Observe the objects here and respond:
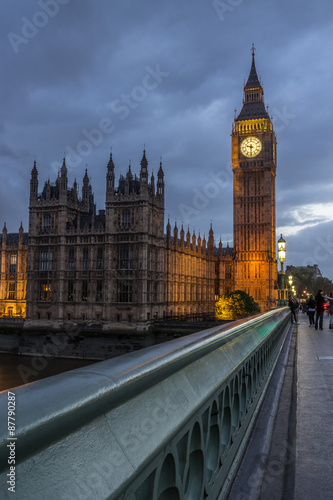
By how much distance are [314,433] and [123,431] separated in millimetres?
2444

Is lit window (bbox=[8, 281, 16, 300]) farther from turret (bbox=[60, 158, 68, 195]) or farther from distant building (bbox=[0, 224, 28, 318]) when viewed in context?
turret (bbox=[60, 158, 68, 195])

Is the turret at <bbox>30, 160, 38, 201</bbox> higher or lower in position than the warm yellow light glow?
higher

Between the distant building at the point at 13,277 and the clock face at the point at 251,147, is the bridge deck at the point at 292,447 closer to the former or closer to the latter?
the distant building at the point at 13,277

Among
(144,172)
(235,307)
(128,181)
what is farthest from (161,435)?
(235,307)

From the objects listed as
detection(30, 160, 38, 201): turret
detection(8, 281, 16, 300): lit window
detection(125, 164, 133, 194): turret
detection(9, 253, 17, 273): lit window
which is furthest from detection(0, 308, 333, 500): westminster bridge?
detection(9, 253, 17, 273): lit window

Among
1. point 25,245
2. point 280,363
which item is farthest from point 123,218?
point 280,363

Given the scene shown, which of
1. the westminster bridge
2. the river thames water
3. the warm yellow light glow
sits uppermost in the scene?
the warm yellow light glow

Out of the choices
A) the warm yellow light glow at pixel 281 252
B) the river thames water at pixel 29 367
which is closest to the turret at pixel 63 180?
the river thames water at pixel 29 367

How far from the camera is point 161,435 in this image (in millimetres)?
1556

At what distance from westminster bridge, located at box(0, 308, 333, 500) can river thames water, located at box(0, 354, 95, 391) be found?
3288 cm

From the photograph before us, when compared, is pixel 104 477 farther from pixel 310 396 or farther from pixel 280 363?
pixel 280 363

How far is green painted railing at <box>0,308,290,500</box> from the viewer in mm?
1007

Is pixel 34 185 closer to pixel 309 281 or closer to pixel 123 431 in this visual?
pixel 123 431

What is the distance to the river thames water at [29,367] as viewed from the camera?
1374 inches
